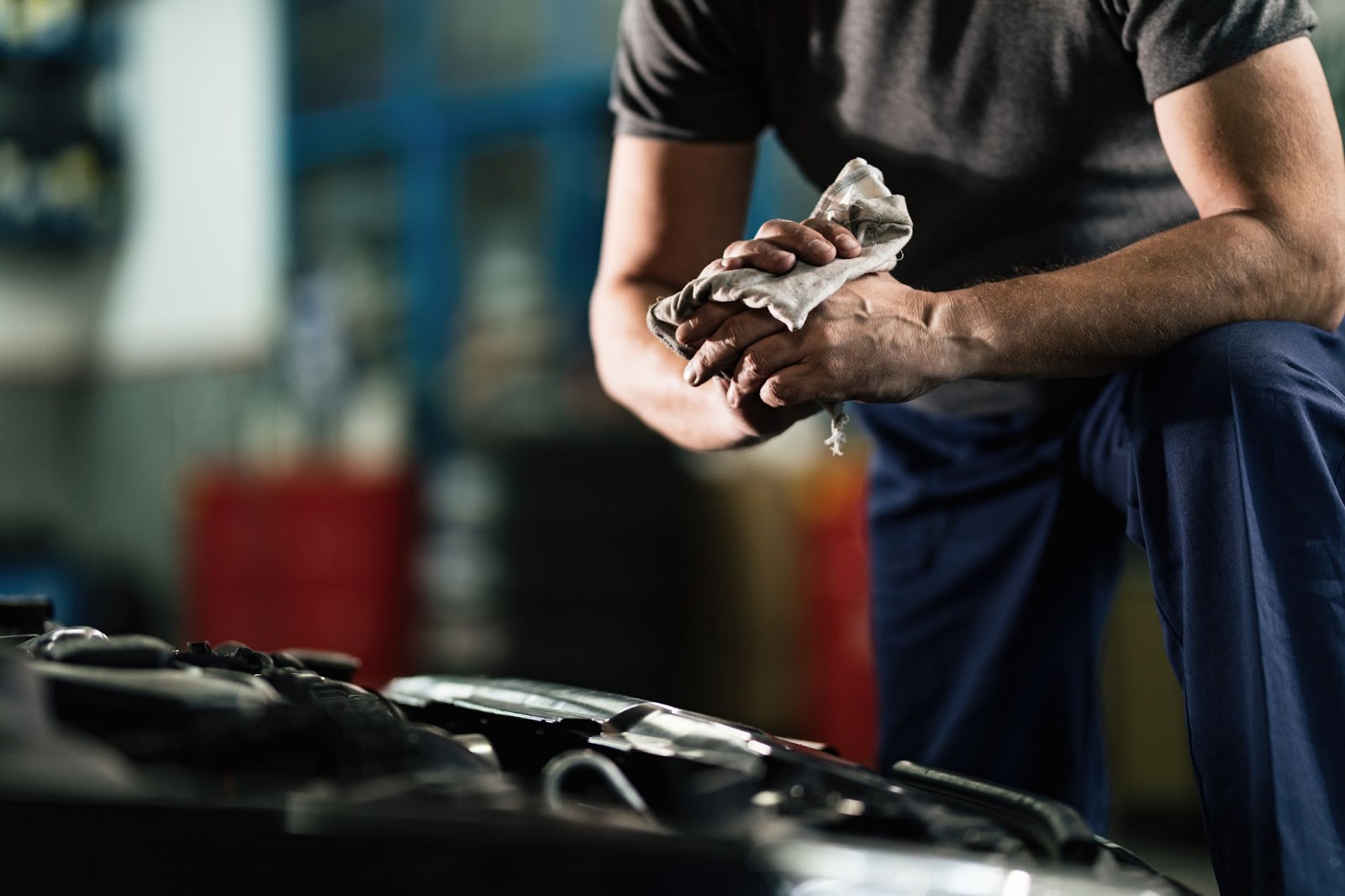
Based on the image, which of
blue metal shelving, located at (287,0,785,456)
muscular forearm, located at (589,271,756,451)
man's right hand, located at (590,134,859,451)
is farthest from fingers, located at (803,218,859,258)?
blue metal shelving, located at (287,0,785,456)

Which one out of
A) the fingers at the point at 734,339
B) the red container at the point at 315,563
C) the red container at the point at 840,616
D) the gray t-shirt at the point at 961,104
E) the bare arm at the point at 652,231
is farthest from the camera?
the red container at the point at 315,563

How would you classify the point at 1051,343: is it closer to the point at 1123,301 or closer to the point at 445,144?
the point at 1123,301

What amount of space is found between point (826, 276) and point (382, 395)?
4.38 metres

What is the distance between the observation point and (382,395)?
203 inches

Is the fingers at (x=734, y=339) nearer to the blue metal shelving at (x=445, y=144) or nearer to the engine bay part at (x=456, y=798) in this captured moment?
the engine bay part at (x=456, y=798)

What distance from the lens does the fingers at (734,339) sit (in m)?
0.96

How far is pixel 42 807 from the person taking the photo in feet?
1.90

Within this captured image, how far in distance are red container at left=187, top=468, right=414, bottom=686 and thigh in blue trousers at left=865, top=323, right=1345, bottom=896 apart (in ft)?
9.75

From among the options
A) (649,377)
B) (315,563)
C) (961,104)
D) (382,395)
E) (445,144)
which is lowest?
(315,563)

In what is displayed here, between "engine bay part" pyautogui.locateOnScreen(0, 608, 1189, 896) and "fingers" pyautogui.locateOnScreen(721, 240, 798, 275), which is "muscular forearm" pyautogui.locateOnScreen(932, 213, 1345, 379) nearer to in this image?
"fingers" pyautogui.locateOnScreen(721, 240, 798, 275)

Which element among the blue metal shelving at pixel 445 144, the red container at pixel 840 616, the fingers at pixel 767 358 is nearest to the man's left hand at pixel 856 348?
the fingers at pixel 767 358

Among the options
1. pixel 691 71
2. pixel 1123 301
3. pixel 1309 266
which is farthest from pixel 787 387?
pixel 691 71

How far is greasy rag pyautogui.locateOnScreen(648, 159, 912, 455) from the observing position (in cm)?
93

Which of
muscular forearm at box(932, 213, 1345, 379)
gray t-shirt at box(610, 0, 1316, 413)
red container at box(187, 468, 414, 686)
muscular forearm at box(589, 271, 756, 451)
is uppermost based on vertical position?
gray t-shirt at box(610, 0, 1316, 413)
